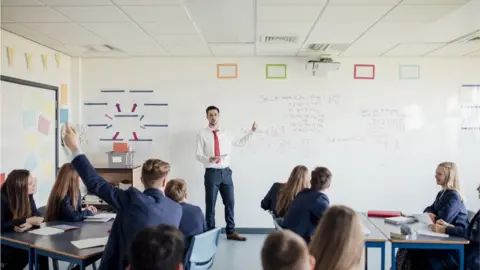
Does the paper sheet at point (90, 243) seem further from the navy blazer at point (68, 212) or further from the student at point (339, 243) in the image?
the student at point (339, 243)

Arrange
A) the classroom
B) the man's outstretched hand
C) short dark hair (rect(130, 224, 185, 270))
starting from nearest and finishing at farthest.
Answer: short dark hair (rect(130, 224, 185, 270)) < the man's outstretched hand < the classroom

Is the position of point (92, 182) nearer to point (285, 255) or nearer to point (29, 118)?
point (285, 255)

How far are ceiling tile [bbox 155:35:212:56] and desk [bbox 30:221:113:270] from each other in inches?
87.3

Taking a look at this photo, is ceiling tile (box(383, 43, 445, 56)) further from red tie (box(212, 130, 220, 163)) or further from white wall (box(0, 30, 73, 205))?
white wall (box(0, 30, 73, 205))

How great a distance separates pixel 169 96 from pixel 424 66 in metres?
3.52

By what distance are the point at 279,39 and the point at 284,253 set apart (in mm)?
3371

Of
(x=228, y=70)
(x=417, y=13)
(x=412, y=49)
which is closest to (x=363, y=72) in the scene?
(x=412, y=49)

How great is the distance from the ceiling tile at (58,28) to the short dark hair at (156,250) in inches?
117

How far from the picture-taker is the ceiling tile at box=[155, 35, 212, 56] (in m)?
4.43

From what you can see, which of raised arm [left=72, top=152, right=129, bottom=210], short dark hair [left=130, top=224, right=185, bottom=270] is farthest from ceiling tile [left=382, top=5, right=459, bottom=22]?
short dark hair [left=130, top=224, right=185, bottom=270]

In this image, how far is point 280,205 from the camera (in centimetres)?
361

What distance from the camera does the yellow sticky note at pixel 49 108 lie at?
4754 mm

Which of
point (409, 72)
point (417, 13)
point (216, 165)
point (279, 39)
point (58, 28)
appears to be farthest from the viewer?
point (409, 72)

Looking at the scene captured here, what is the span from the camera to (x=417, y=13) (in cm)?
346
